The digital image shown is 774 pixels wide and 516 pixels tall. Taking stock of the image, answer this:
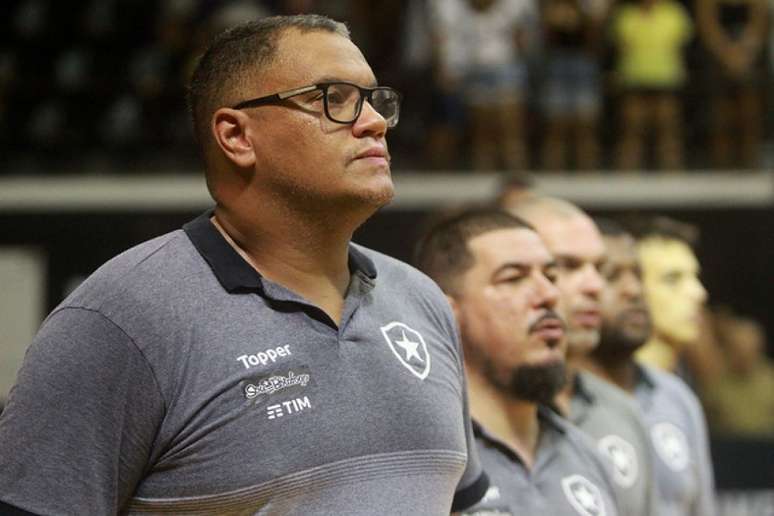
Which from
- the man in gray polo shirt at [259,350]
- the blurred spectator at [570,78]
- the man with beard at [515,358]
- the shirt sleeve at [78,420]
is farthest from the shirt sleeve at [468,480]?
the blurred spectator at [570,78]

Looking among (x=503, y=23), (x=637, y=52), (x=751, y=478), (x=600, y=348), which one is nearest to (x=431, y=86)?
(x=503, y=23)

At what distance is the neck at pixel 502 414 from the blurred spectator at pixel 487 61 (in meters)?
5.64

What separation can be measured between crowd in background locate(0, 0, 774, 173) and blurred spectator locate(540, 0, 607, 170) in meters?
0.01

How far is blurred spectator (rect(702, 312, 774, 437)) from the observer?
897 centimetres

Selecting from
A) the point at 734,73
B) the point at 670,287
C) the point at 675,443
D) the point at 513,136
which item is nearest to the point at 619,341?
the point at 675,443

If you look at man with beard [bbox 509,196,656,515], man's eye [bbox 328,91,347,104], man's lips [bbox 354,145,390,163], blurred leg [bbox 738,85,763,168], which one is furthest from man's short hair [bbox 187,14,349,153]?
blurred leg [bbox 738,85,763,168]

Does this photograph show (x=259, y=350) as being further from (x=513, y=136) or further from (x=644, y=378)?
(x=513, y=136)

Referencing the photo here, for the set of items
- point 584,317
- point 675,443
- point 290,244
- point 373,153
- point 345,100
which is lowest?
point 675,443

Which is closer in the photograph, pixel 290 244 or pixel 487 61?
pixel 290 244

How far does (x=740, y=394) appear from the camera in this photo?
9.06 meters

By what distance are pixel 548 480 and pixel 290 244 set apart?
1.39m

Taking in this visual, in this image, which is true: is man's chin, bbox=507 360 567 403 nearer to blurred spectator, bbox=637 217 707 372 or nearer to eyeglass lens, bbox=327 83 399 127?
eyeglass lens, bbox=327 83 399 127

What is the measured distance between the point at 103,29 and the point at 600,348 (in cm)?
655

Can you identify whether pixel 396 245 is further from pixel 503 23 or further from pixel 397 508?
pixel 397 508
